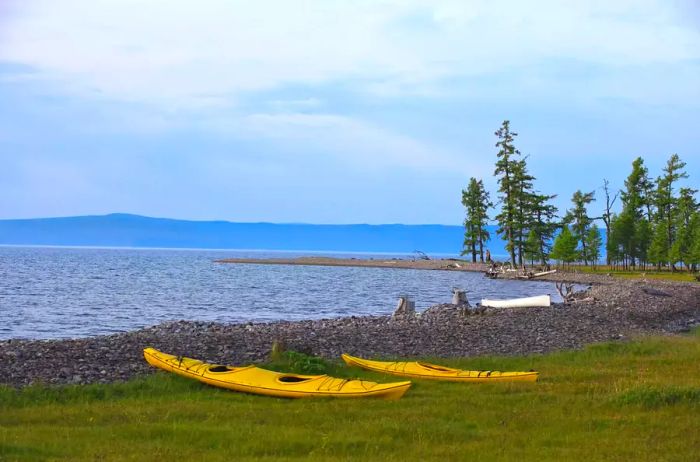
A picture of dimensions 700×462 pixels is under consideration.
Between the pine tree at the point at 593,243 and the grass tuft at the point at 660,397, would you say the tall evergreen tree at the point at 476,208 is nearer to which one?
the pine tree at the point at 593,243

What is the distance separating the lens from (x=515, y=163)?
104375 millimetres

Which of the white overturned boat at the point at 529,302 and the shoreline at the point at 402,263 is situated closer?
the white overturned boat at the point at 529,302

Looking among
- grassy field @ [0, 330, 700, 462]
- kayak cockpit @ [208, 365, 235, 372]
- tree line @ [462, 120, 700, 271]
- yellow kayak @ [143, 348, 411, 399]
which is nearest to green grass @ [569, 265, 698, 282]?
tree line @ [462, 120, 700, 271]

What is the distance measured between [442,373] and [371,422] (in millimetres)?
5126

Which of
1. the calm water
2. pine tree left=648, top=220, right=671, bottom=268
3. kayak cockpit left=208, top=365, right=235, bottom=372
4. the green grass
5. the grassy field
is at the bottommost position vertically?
the calm water

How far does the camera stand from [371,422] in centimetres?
1256

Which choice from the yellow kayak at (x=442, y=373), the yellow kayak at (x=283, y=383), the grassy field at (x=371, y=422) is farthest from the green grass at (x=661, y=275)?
the yellow kayak at (x=283, y=383)

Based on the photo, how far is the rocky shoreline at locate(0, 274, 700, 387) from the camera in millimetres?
18734

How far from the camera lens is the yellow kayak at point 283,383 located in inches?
575

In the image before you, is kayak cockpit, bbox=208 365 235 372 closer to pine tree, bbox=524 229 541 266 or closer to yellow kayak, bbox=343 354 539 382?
yellow kayak, bbox=343 354 539 382

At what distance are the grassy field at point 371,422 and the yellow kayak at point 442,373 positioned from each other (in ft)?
1.65

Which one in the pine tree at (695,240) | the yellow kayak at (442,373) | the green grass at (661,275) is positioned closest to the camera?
the yellow kayak at (442,373)

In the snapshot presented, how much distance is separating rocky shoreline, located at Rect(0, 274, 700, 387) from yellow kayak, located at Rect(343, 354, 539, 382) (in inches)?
125

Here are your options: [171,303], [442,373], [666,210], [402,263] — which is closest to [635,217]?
[666,210]
